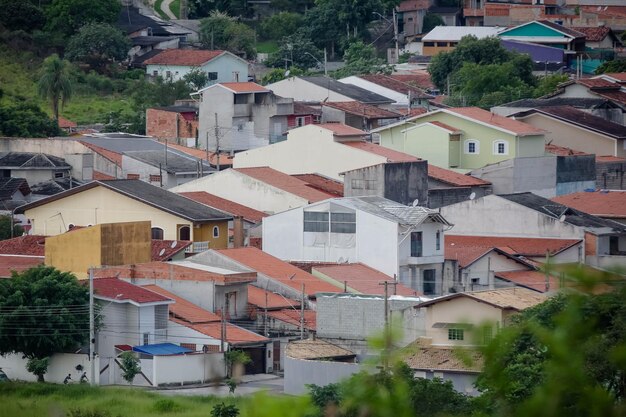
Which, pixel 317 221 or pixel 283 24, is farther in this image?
pixel 283 24

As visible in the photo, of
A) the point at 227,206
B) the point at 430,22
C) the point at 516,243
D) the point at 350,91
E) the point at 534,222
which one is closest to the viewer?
the point at 516,243

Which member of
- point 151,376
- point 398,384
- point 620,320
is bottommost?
point 151,376

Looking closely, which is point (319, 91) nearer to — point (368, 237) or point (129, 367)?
point (368, 237)

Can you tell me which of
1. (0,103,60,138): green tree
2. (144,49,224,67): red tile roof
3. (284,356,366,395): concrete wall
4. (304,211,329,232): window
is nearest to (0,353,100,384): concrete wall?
(284,356,366,395): concrete wall

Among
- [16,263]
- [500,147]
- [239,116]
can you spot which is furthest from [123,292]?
[239,116]

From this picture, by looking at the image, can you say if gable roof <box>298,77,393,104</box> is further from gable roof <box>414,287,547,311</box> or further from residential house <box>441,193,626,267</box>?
gable roof <box>414,287,547,311</box>

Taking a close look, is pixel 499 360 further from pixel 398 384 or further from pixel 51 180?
pixel 51 180

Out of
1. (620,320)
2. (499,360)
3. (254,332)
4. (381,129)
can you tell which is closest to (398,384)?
(499,360)
